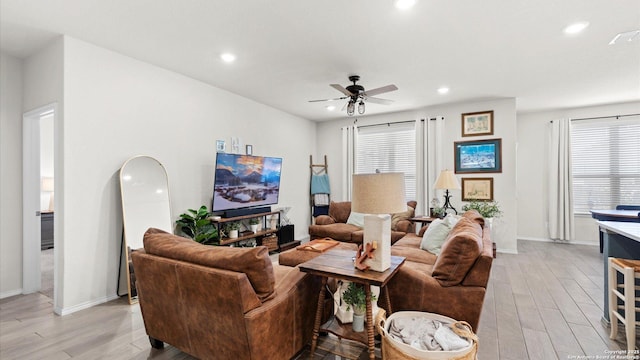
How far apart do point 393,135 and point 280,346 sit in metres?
5.05

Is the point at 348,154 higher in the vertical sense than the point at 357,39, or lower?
lower

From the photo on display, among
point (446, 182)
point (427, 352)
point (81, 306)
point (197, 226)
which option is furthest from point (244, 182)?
point (427, 352)

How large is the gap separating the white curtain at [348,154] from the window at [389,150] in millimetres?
112

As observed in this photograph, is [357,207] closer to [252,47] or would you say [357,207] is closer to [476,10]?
[476,10]

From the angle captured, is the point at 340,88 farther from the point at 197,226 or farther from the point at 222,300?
the point at 222,300

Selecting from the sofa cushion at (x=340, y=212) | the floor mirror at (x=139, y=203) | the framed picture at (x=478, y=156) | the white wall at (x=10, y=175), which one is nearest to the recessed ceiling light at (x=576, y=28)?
the framed picture at (x=478, y=156)

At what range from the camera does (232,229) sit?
14.0ft

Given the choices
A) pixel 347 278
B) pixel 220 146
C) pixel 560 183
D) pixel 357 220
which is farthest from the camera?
pixel 560 183

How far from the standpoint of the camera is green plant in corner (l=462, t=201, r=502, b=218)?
191 inches

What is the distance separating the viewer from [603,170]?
17.9 feet

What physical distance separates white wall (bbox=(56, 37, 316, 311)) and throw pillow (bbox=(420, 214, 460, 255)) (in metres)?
3.02

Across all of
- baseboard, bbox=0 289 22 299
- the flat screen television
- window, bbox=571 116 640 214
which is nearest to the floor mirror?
the flat screen television

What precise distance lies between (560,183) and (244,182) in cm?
586

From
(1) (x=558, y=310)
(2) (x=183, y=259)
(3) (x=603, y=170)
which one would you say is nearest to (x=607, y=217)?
(3) (x=603, y=170)
